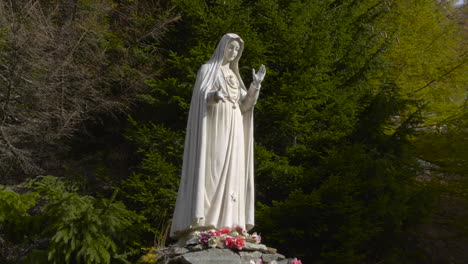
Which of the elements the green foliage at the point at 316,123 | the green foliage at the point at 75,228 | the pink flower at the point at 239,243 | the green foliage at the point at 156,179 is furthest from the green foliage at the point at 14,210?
the pink flower at the point at 239,243

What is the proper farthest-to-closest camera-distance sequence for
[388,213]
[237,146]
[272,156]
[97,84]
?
[97,84], [272,156], [388,213], [237,146]

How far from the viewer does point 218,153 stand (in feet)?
20.8

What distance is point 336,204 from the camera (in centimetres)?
919

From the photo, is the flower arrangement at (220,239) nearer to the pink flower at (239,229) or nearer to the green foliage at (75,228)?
the pink flower at (239,229)

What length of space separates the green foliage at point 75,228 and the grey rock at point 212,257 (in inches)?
87.7

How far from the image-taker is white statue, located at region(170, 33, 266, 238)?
615 cm

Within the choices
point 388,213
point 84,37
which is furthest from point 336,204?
point 84,37

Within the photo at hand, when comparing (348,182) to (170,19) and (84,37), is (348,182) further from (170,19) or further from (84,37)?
(84,37)

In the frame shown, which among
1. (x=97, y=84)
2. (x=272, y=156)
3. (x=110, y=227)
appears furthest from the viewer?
(x=97, y=84)

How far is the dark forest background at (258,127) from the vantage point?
9312mm

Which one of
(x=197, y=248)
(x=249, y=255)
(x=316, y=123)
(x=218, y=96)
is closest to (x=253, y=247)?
(x=249, y=255)

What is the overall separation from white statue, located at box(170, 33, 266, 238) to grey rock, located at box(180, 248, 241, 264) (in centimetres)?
42

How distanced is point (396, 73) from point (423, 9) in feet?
6.26

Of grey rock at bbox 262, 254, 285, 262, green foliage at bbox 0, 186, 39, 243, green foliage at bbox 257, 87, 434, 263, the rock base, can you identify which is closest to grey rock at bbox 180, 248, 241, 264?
the rock base
